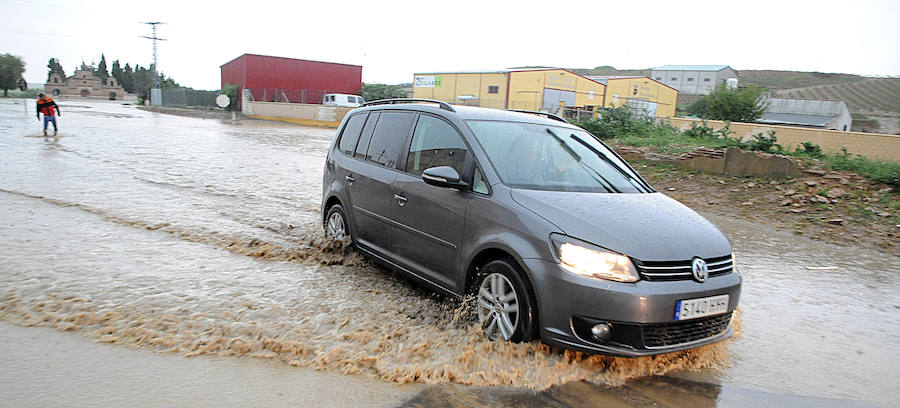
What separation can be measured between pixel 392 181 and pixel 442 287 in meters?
1.13

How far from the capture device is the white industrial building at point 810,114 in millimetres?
44906

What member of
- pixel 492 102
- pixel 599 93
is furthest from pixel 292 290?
pixel 599 93

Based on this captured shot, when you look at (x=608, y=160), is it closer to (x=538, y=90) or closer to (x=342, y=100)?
(x=342, y=100)

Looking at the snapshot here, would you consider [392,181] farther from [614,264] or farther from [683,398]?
[683,398]

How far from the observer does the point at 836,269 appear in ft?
23.2

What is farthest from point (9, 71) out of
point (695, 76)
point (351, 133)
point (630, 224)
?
point (695, 76)

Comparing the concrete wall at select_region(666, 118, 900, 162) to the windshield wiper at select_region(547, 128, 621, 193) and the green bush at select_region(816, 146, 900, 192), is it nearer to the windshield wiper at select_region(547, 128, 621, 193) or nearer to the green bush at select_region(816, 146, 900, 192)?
the green bush at select_region(816, 146, 900, 192)

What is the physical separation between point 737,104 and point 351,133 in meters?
34.0

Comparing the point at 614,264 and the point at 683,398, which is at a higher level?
the point at 614,264

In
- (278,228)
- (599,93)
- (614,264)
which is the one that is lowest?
(278,228)

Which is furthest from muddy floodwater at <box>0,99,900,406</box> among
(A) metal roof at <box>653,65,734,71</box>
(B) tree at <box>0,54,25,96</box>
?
(A) metal roof at <box>653,65,734,71</box>

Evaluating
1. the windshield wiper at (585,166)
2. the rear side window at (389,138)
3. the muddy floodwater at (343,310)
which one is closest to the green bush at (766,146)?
the muddy floodwater at (343,310)

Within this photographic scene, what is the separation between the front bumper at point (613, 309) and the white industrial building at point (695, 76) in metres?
113

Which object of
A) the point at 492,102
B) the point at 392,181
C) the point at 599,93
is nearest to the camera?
the point at 392,181
